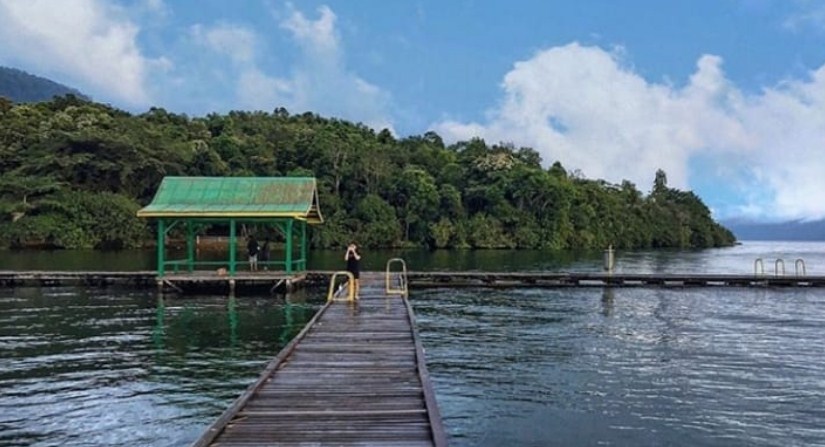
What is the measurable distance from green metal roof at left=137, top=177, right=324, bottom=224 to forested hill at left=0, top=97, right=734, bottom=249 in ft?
138

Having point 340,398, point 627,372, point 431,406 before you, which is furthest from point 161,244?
point 431,406

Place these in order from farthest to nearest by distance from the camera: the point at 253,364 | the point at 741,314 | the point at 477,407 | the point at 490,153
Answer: the point at 490,153, the point at 741,314, the point at 253,364, the point at 477,407

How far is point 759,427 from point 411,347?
6241 mm

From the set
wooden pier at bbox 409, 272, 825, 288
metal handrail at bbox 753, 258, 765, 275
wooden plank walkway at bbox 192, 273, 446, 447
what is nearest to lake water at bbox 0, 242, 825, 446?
wooden plank walkway at bbox 192, 273, 446, 447

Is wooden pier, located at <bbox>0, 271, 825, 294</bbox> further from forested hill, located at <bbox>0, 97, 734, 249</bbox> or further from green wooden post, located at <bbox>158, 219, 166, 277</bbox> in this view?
forested hill, located at <bbox>0, 97, 734, 249</bbox>

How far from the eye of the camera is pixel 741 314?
87.1ft

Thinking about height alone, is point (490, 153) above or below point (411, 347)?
above

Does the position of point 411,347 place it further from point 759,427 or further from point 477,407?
point 759,427

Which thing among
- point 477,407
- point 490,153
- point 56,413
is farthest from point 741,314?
point 490,153

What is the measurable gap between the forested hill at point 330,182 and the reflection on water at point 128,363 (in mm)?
44420

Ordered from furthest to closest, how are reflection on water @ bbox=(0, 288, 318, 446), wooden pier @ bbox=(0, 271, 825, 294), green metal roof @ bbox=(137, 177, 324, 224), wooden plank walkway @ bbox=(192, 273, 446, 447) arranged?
wooden pier @ bbox=(0, 271, 825, 294), green metal roof @ bbox=(137, 177, 324, 224), reflection on water @ bbox=(0, 288, 318, 446), wooden plank walkway @ bbox=(192, 273, 446, 447)

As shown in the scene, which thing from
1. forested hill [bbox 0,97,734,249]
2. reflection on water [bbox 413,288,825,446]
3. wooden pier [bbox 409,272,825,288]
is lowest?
reflection on water [bbox 413,288,825,446]

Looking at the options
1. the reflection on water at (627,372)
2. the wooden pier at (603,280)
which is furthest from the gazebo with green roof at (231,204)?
the reflection on water at (627,372)

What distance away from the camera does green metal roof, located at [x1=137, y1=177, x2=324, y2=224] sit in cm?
3128
